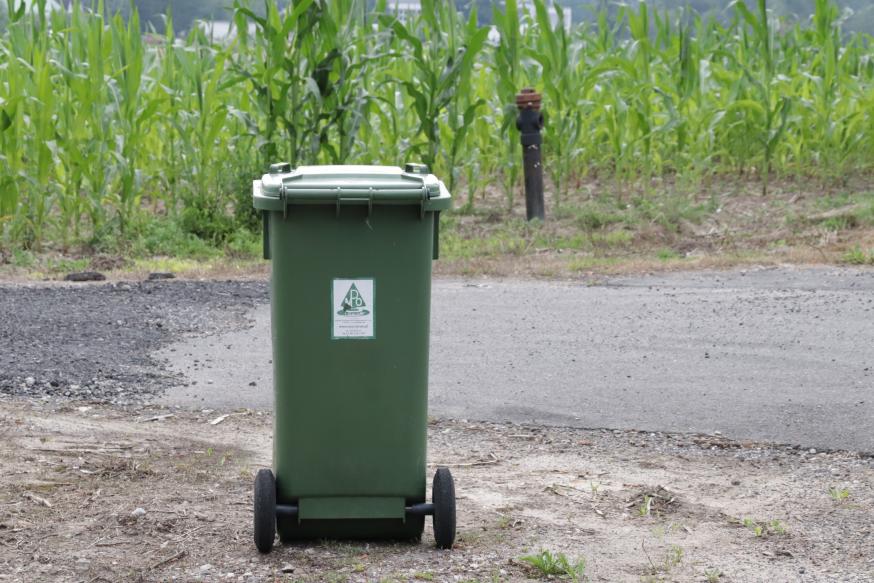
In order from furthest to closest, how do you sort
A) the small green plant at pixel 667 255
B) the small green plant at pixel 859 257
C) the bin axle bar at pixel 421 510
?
1. the small green plant at pixel 667 255
2. the small green plant at pixel 859 257
3. the bin axle bar at pixel 421 510

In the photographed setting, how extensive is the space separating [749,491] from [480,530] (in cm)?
114

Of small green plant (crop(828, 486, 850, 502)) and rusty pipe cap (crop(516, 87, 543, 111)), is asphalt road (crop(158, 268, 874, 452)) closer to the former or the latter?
small green plant (crop(828, 486, 850, 502))

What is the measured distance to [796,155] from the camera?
493 inches

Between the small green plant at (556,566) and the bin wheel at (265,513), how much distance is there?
0.79 metres

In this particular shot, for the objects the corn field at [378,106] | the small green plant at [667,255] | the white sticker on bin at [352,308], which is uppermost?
the corn field at [378,106]

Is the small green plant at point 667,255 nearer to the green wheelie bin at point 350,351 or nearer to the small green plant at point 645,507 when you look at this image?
the small green plant at point 645,507

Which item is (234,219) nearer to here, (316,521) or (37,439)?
(37,439)

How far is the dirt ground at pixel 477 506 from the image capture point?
3844mm

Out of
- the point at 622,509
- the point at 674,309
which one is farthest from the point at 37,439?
the point at 674,309

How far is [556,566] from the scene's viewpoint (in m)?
3.79

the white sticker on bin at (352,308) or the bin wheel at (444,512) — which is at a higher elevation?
the white sticker on bin at (352,308)

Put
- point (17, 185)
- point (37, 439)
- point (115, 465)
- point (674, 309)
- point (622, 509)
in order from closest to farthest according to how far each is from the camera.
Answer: point (622, 509) → point (115, 465) → point (37, 439) → point (674, 309) → point (17, 185)

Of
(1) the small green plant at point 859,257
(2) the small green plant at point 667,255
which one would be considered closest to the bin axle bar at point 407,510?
(2) the small green plant at point 667,255

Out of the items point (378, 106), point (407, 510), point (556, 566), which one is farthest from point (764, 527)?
point (378, 106)
